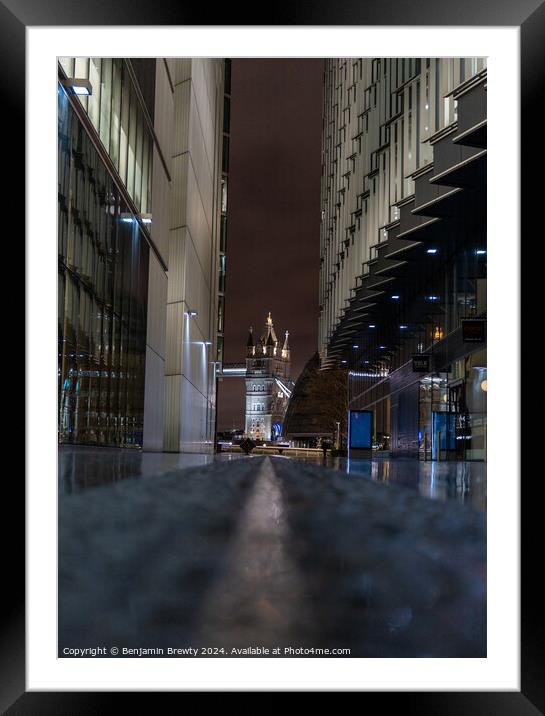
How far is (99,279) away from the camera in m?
21.3

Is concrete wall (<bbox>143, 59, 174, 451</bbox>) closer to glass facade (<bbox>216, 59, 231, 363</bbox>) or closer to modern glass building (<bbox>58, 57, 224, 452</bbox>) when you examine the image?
modern glass building (<bbox>58, 57, 224, 452</bbox>)

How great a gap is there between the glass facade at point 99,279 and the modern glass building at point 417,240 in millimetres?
8461

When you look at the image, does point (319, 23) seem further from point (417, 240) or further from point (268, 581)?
point (417, 240)

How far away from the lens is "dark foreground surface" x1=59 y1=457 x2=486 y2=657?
148 inches

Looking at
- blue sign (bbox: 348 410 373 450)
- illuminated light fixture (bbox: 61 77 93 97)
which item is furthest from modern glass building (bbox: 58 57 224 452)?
blue sign (bbox: 348 410 373 450)

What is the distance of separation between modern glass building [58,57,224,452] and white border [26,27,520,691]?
1321cm

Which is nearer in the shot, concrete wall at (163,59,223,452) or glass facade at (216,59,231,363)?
concrete wall at (163,59,223,452)

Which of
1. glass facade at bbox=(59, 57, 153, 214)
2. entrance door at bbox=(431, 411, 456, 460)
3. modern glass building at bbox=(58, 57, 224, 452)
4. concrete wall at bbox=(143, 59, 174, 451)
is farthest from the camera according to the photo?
entrance door at bbox=(431, 411, 456, 460)

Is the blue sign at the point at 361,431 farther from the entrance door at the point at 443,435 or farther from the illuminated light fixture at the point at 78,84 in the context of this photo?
the illuminated light fixture at the point at 78,84

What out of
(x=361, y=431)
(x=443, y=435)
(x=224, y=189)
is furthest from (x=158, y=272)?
(x=224, y=189)
